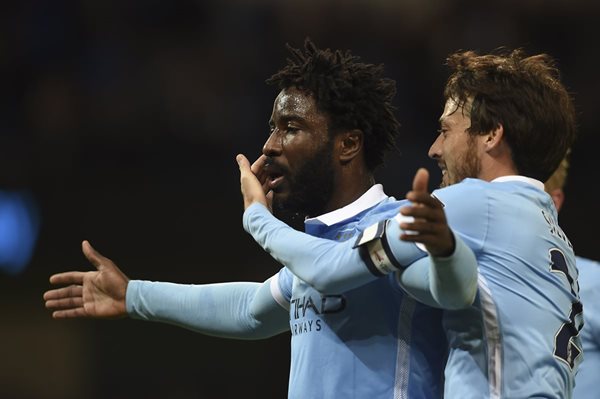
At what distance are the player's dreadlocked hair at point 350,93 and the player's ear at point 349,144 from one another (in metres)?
0.02

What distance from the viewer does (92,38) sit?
933 cm

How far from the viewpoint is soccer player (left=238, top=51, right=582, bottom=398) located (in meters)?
3.35

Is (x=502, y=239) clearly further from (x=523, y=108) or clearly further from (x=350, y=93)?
(x=350, y=93)

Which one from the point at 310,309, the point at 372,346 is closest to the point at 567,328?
the point at 372,346

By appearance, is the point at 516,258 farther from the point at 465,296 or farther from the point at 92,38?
the point at 92,38

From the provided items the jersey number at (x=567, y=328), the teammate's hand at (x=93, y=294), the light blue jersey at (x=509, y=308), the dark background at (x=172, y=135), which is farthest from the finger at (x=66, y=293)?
Result: the dark background at (x=172, y=135)

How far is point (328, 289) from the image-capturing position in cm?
338

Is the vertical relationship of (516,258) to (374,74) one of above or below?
below

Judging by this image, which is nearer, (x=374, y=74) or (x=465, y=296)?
(x=465, y=296)

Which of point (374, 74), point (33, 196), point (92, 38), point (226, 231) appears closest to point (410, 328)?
point (374, 74)

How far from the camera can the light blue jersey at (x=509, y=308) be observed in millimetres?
3344

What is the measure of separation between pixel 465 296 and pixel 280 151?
993mm

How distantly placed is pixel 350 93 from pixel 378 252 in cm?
84

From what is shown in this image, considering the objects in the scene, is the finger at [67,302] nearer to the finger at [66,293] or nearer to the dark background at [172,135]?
the finger at [66,293]
